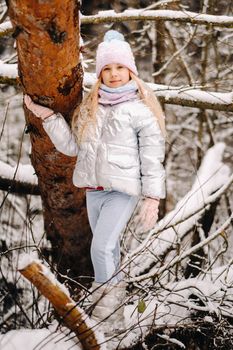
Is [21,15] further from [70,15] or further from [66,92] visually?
[66,92]

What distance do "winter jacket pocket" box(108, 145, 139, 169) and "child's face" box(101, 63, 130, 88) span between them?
36 cm

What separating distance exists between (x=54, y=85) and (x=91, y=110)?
306mm

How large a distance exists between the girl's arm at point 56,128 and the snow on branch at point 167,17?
37.4 inches

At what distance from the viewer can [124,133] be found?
243cm

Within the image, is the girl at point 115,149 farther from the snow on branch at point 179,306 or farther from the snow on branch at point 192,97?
the snow on branch at point 192,97

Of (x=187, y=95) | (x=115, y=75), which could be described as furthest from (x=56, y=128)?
(x=187, y=95)

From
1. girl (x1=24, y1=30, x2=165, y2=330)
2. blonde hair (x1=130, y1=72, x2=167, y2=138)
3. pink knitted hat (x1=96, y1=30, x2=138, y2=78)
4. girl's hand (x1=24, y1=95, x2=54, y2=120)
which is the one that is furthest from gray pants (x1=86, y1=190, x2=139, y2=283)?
pink knitted hat (x1=96, y1=30, x2=138, y2=78)

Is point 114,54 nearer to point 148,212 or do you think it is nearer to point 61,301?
point 148,212

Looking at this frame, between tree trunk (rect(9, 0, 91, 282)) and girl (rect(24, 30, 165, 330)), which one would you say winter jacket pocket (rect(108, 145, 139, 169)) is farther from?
tree trunk (rect(9, 0, 91, 282))

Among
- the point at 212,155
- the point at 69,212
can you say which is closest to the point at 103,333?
the point at 69,212

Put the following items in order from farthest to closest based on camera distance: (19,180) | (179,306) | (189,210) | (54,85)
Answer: (19,180)
(189,210)
(179,306)
(54,85)

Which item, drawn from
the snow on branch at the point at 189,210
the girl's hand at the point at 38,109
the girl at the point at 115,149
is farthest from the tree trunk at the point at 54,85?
the snow on branch at the point at 189,210

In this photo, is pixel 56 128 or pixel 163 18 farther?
pixel 163 18

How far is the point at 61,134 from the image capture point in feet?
7.73
